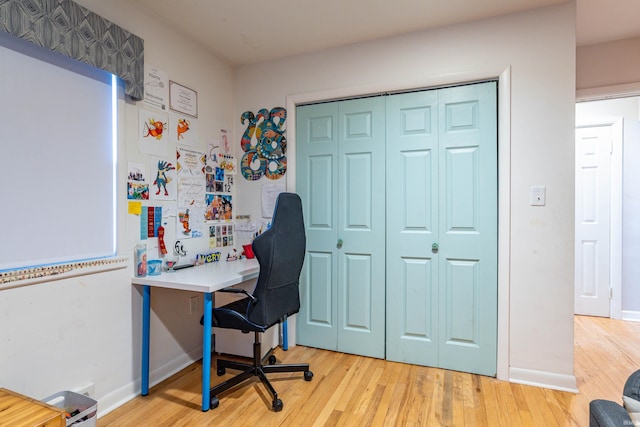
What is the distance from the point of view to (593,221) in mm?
3615

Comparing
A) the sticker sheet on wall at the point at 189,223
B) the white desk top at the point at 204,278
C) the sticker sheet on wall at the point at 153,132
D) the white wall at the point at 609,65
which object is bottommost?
the white desk top at the point at 204,278

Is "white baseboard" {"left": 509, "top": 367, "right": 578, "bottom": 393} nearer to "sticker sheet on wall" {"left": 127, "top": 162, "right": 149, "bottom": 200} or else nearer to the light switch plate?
the light switch plate

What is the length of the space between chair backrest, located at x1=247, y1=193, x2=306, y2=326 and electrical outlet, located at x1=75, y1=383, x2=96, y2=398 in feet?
3.00

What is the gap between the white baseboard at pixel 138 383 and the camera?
6.19ft

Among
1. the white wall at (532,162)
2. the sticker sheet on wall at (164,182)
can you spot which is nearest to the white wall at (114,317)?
the sticker sheet on wall at (164,182)

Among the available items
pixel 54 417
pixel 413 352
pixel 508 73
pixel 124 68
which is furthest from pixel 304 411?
pixel 508 73

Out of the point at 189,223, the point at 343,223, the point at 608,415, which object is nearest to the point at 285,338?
the point at 343,223

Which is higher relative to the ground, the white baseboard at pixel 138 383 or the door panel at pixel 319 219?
the door panel at pixel 319 219

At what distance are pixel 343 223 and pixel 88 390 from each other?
1.91m

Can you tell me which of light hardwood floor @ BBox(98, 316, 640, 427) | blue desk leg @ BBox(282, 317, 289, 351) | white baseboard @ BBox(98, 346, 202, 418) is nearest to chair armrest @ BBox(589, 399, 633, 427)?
light hardwood floor @ BBox(98, 316, 640, 427)

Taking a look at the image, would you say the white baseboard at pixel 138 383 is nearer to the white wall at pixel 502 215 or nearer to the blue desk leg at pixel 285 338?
the white wall at pixel 502 215

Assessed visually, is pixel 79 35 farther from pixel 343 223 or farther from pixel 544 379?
pixel 544 379

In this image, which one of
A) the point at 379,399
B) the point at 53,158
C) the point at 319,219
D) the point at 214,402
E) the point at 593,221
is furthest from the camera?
the point at 593,221

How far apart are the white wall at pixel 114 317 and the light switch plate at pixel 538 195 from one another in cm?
241
